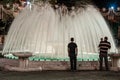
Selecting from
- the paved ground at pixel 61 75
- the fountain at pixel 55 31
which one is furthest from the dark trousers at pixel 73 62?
the fountain at pixel 55 31

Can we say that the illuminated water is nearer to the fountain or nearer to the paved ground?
the fountain

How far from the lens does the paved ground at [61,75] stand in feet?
60.7

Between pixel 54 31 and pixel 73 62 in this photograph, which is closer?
pixel 73 62

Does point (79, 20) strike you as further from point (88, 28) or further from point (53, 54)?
point (53, 54)

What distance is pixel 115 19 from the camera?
53.1m

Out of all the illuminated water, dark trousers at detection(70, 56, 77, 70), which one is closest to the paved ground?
dark trousers at detection(70, 56, 77, 70)

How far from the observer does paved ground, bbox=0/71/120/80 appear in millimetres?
18500

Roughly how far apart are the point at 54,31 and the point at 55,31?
72 millimetres

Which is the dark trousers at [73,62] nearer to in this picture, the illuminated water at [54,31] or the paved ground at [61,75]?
the paved ground at [61,75]

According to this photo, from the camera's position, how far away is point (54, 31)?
28891 mm

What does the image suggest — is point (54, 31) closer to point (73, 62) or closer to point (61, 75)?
point (73, 62)

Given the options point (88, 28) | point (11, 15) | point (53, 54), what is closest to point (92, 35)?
point (88, 28)

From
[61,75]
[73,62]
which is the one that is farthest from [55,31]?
[61,75]

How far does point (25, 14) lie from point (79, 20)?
13.5ft
